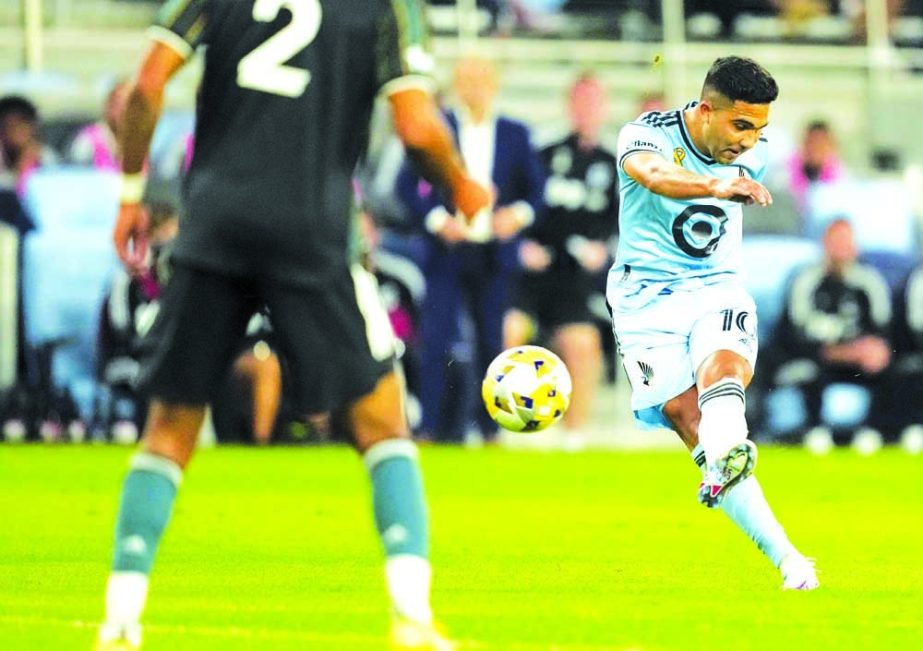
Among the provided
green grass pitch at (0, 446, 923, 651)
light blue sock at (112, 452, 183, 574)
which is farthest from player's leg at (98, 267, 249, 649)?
green grass pitch at (0, 446, 923, 651)

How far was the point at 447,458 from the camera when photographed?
1583 cm

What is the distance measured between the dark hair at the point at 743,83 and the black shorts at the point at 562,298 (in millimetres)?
9036

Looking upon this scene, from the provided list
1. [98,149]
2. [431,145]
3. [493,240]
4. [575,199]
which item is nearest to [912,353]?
[575,199]

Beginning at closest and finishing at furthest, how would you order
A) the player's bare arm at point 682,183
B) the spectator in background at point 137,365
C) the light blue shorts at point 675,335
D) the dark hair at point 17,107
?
the player's bare arm at point 682,183
the light blue shorts at point 675,335
the spectator in background at point 137,365
the dark hair at point 17,107

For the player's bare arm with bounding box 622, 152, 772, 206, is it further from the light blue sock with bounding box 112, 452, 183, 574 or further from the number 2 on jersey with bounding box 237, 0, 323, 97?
the light blue sock with bounding box 112, 452, 183, 574

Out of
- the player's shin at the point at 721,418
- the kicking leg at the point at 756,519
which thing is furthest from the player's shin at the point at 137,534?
the kicking leg at the point at 756,519

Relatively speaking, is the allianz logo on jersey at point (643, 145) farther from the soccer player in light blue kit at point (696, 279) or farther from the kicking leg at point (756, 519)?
the kicking leg at point (756, 519)

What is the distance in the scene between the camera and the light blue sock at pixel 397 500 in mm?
5898

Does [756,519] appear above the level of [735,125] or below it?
below

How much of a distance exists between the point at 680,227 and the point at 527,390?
42.2 inches

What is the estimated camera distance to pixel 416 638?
5805mm

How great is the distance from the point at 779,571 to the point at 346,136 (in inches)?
133

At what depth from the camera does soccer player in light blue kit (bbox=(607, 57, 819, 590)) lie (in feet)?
26.5

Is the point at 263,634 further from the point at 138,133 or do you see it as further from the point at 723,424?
the point at 723,424
